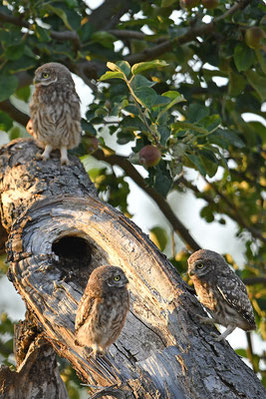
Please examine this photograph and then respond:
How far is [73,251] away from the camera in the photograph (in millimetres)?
4133

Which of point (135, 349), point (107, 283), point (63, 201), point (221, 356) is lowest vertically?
point (221, 356)

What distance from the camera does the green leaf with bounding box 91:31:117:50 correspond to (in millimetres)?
4973

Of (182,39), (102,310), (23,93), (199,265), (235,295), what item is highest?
(23,93)

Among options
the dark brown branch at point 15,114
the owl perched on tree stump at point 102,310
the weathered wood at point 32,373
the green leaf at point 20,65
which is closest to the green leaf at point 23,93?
the dark brown branch at point 15,114

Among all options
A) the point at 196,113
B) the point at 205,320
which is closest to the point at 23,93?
the point at 196,113

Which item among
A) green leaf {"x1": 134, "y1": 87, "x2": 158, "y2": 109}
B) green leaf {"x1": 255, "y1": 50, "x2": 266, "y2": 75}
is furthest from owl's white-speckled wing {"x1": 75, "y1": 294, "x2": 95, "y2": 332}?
green leaf {"x1": 255, "y1": 50, "x2": 266, "y2": 75}

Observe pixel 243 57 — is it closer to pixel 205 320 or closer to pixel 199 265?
pixel 199 265

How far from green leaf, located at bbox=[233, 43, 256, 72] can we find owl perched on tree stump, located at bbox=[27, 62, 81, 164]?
1.12 meters

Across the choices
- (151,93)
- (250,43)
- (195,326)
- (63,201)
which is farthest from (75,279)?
(250,43)

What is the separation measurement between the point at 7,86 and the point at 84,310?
80.2 inches

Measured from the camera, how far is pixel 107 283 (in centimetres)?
330

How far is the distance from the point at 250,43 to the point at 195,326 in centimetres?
216

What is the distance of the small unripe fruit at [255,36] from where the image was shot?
15.0 feet

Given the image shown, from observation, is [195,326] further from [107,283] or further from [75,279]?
[75,279]
